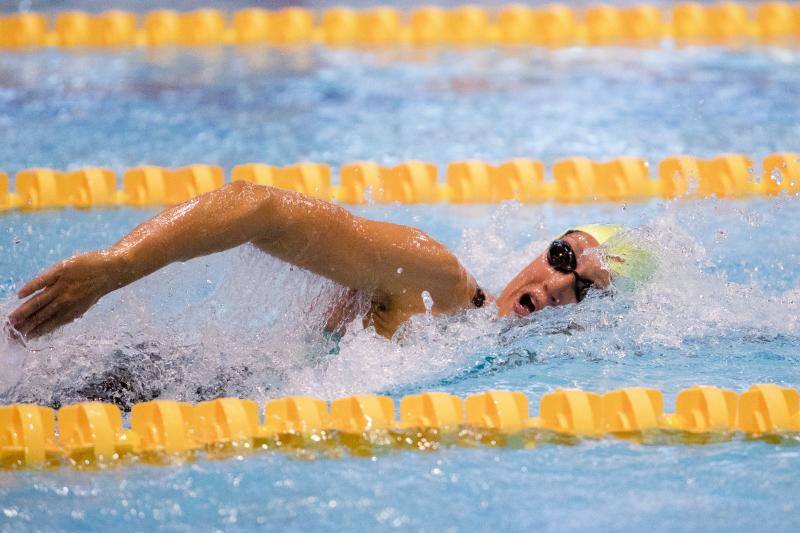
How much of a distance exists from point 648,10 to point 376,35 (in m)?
1.79

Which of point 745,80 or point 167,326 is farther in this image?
point 745,80

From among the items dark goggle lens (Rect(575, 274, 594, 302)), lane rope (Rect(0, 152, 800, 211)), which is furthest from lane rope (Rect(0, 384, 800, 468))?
lane rope (Rect(0, 152, 800, 211))

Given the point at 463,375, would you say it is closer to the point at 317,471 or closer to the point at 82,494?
the point at 317,471

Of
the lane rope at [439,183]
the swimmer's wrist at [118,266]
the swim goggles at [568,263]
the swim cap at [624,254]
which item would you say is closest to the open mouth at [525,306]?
the swim goggles at [568,263]

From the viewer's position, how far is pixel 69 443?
2.50m

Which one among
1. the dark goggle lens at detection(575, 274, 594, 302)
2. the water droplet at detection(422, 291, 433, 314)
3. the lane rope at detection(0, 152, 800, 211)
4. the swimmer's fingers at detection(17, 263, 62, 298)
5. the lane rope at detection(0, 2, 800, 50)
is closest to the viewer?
the swimmer's fingers at detection(17, 263, 62, 298)

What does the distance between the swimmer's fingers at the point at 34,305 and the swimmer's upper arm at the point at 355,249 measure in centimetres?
50

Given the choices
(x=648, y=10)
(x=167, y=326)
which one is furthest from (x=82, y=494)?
(x=648, y=10)

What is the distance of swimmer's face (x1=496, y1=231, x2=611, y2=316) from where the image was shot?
318 centimetres

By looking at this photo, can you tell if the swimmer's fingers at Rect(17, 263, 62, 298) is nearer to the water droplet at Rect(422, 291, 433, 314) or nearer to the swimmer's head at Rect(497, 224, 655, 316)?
the water droplet at Rect(422, 291, 433, 314)

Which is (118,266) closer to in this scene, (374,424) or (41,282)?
(41,282)

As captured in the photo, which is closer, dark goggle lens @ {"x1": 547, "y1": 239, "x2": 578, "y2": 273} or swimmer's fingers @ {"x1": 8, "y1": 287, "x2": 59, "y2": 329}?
swimmer's fingers @ {"x1": 8, "y1": 287, "x2": 59, "y2": 329}

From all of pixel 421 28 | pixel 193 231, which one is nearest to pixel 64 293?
pixel 193 231

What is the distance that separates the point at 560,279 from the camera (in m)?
3.19
